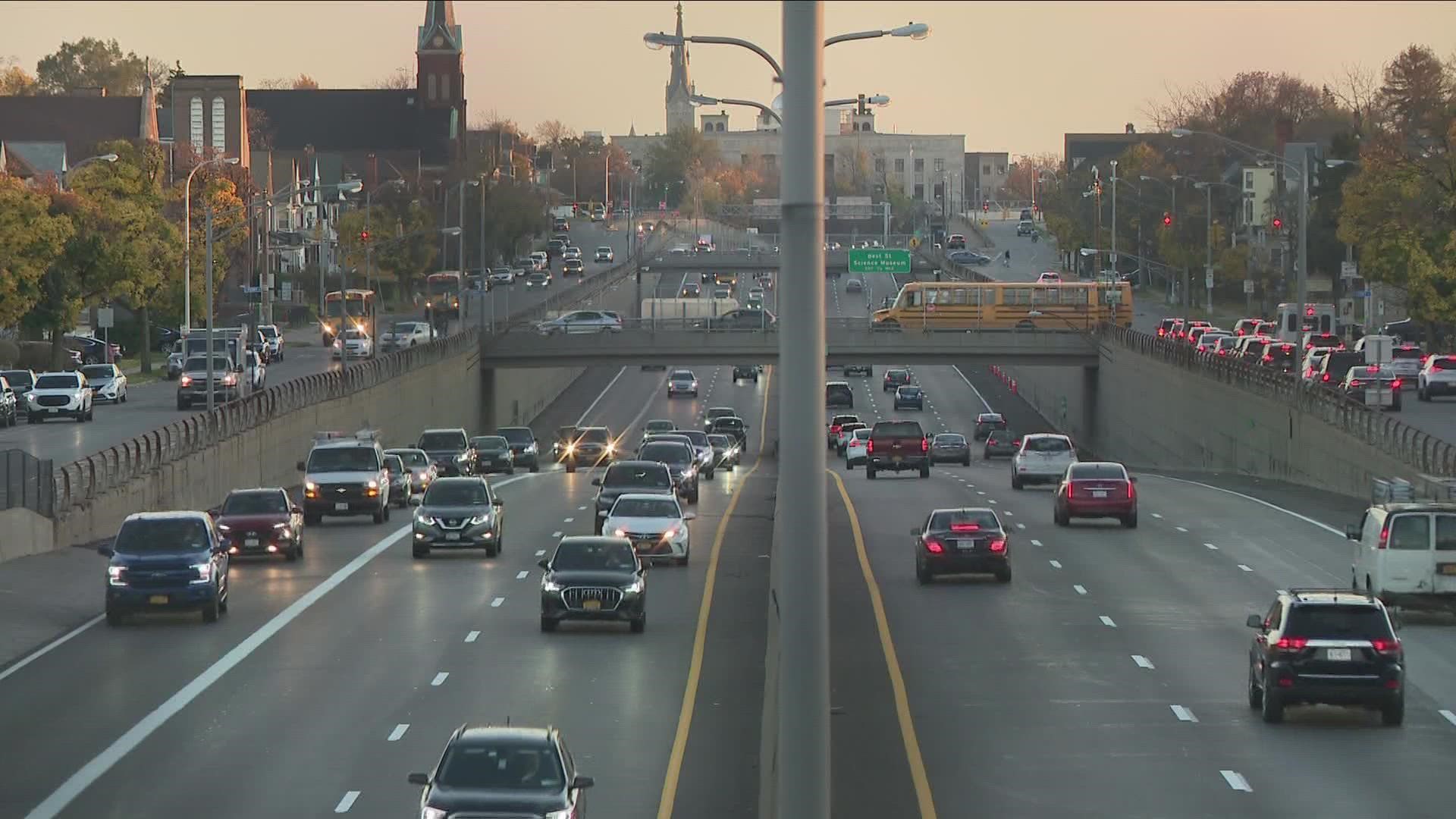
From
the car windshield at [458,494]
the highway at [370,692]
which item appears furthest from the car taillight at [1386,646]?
the car windshield at [458,494]

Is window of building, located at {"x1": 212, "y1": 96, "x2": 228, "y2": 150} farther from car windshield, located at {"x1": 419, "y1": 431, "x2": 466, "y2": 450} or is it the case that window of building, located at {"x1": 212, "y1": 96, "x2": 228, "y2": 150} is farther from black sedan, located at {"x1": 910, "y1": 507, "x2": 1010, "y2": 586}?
black sedan, located at {"x1": 910, "y1": 507, "x2": 1010, "y2": 586}

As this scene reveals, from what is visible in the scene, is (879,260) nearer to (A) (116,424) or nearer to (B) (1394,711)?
(A) (116,424)

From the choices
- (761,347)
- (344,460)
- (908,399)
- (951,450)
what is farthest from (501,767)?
(908,399)

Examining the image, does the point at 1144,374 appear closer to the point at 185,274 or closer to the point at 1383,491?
the point at 185,274

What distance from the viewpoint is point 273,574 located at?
41719mm

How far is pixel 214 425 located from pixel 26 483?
49.1ft

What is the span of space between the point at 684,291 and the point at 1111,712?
147 m

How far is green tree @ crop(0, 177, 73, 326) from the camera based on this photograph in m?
82.8

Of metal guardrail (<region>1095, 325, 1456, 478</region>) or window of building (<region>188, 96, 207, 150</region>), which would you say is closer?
metal guardrail (<region>1095, 325, 1456, 478</region>)

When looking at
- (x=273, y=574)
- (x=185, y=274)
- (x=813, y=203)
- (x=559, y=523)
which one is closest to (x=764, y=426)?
(x=185, y=274)

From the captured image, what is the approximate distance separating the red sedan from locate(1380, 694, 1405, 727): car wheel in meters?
23.4

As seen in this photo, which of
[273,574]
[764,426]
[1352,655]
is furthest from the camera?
[764,426]

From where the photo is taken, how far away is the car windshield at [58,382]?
72000 mm

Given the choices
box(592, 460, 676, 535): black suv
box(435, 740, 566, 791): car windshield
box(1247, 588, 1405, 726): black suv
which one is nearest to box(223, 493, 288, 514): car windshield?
box(592, 460, 676, 535): black suv
